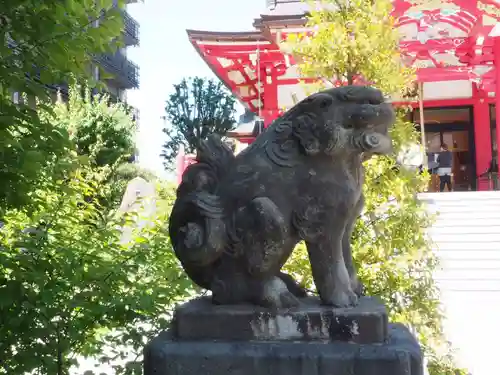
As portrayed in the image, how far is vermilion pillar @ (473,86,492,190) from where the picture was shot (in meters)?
13.9

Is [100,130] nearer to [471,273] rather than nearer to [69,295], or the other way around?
[471,273]

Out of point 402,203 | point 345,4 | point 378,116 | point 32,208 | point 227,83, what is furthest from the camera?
point 227,83

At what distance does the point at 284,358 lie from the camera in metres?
1.60

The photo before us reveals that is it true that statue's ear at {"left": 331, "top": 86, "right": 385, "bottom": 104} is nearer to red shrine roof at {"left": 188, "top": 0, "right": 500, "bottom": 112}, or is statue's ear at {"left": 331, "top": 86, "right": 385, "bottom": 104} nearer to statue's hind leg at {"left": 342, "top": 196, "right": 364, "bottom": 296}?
→ statue's hind leg at {"left": 342, "top": 196, "right": 364, "bottom": 296}

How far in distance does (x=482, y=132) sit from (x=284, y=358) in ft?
46.6

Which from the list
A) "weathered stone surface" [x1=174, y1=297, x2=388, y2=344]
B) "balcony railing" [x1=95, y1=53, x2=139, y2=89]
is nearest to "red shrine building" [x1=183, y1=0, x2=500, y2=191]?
"weathered stone surface" [x1=174, y1=297, x2=388, y2=344]

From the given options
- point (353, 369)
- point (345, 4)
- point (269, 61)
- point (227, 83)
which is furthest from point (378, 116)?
point (227, 83)

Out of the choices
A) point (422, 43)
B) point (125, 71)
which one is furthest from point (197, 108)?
point (422, 43)

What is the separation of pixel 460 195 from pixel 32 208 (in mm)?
8432

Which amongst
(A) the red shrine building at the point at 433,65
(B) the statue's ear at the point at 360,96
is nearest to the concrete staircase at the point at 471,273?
(B) the statue's ear at the point at 360,96

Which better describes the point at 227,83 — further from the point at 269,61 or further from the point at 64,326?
the point at 64,326

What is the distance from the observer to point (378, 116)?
1.72 m

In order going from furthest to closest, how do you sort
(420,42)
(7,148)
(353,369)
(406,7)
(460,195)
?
1. (420,42)
2. (406,7)
3. (460,195)
4. (7,148)
5. (353,369)

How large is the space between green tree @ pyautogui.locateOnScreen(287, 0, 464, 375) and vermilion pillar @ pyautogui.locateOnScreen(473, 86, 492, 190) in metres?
11.6
